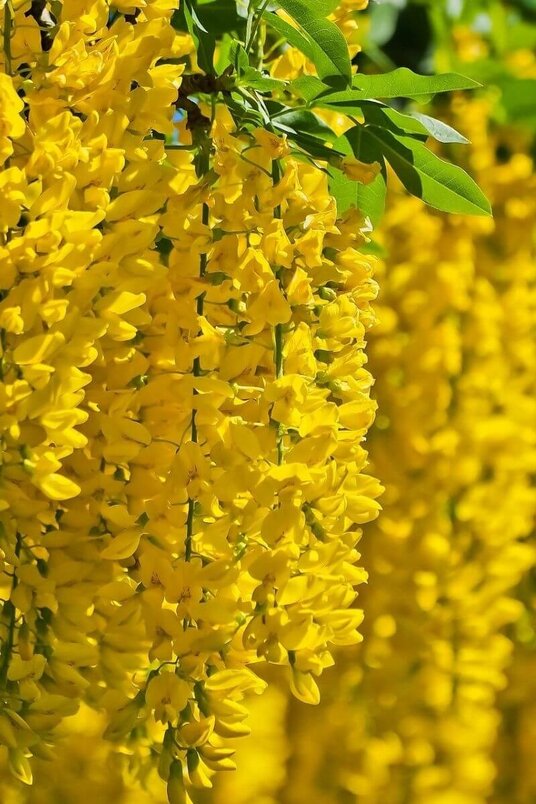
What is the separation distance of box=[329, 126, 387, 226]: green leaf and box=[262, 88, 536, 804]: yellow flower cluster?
39.9 inches

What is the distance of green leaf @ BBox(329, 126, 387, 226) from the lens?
0.67 metres

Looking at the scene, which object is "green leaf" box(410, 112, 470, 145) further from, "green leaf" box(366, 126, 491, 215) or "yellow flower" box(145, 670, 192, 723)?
"yellow flower" box(145, 670, 192, 723)

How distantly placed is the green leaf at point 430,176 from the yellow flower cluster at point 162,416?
2.8 inches

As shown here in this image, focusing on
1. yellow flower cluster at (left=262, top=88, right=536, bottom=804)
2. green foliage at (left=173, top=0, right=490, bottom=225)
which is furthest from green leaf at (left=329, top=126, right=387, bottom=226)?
yellow flower cluster at (left=262, top=88, right=536, bottom=804)

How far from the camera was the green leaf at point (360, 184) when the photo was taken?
2.21ft

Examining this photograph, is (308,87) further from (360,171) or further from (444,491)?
(444,491)

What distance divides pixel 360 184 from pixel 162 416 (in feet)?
0.62

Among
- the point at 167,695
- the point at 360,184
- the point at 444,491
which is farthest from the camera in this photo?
the point at 444,491

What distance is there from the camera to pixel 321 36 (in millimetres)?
634

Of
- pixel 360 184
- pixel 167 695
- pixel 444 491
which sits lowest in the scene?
→ pixel 444 491

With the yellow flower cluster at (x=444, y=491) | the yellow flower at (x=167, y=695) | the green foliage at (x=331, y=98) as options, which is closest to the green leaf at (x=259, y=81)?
the green foliage at (x=331, y=98)

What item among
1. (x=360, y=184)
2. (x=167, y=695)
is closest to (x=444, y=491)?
(x=360, y=184)

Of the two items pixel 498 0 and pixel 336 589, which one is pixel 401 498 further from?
pixel 336 589

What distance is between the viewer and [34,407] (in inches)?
20.7
